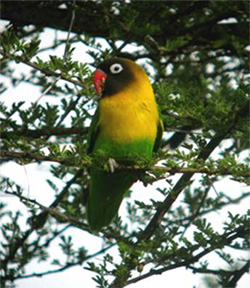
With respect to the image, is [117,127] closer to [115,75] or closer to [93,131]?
[93,131]

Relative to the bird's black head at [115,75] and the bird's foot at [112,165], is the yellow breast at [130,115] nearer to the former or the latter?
the bird's black head at [115,75]

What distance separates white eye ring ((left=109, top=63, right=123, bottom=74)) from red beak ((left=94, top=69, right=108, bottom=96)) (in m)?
0.06

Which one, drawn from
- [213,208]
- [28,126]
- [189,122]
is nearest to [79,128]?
[28,126]

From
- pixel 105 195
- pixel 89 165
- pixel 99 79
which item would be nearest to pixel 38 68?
pixel 89 165

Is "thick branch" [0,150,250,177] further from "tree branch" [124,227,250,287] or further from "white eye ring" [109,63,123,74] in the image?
"white eye ring" [109,63,123,74]

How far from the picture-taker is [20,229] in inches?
142

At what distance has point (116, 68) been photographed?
3.47 metres

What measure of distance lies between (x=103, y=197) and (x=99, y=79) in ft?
2.27

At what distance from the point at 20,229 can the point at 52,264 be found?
0.90 ft

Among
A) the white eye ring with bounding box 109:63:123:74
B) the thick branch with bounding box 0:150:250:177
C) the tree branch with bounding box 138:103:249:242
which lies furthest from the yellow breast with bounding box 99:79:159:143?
the thick branch with bounding box 0:150:250:177

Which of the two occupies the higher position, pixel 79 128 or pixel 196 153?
pixel 79 128

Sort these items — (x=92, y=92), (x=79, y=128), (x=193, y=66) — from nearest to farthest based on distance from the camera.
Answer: (x=92, y=92) < (x=79, y=128) < (x=193, y=66)

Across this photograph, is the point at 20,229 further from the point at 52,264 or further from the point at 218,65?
the point at 218,65

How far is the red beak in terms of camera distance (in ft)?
10.7
